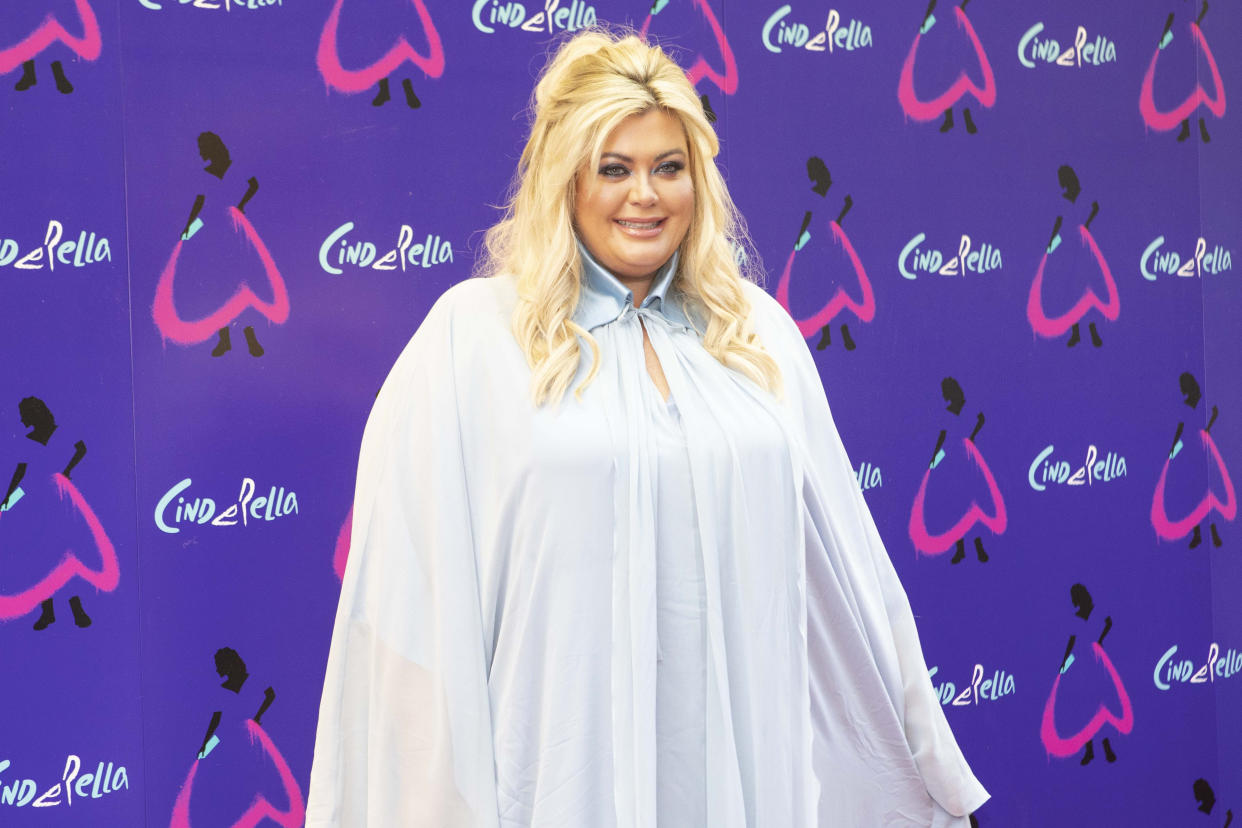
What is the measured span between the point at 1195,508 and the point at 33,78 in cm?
333

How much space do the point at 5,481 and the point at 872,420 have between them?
2.12m

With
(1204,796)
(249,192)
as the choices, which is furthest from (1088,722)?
(249,192)

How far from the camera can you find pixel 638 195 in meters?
2.14

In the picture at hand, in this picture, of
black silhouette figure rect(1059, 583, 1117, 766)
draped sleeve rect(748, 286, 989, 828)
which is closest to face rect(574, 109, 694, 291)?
draped sleeve rect(748, 286, 989, 828)

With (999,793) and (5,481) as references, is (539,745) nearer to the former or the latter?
(5,481)

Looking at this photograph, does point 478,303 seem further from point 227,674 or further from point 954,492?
point 954,492

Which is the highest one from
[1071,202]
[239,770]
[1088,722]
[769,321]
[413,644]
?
[1071,202]

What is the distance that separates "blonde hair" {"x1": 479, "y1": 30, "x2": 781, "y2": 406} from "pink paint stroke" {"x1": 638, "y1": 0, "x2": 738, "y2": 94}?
0.96 meters

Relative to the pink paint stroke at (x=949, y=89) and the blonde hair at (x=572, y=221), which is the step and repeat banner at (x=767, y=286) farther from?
the blonde hair at (x=572, y=221)

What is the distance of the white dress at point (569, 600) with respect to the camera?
2.00m

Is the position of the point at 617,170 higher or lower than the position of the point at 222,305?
higher

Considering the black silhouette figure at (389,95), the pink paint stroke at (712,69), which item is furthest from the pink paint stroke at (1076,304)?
the black silhouette figure at (389,95)

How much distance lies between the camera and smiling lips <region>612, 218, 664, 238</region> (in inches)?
85.4

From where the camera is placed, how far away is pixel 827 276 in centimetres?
332
